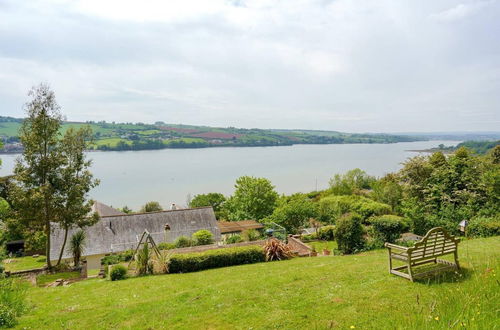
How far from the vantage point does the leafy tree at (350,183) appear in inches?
2036

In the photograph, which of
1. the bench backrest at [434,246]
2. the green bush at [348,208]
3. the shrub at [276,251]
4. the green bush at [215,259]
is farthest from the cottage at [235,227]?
the bench backrest at [434,246]

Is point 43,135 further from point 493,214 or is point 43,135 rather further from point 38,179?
point 493,214

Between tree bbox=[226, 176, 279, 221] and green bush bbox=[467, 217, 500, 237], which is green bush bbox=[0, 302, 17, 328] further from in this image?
tree bbox=[226, 176, 279, 221]

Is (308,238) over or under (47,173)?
under

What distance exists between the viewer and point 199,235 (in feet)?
70.0

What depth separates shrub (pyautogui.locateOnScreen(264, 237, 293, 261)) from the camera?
529 inches

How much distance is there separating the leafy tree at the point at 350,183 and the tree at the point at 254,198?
58.3 ft

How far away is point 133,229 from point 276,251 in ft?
50.7

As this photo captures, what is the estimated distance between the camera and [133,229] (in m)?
24.9

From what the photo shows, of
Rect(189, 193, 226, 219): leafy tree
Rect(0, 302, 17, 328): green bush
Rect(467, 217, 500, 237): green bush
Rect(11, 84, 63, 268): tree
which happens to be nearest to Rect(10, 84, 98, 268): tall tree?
Rect(11, 84, 63, 268): tree

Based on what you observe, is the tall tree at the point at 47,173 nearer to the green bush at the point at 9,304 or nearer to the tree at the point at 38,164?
the tree at the point at 38,164

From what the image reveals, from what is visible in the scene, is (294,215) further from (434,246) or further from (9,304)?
(9,304)

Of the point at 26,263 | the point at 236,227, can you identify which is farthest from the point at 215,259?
the point at 26,263

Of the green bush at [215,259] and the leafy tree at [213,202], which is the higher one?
the green bush at [215,259]
